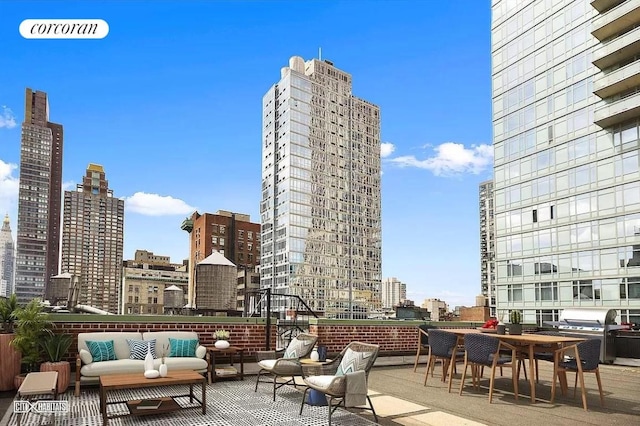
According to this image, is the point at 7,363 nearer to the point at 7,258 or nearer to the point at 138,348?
the point at 138,348

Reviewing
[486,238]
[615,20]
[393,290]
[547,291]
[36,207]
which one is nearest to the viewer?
[615,20]

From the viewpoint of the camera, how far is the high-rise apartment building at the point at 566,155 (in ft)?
86.0

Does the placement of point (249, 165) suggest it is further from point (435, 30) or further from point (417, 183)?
point (435, 30)

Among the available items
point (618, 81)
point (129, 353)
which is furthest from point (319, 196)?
point (129, 353)

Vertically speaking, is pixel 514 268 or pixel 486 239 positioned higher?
pixel 486 239

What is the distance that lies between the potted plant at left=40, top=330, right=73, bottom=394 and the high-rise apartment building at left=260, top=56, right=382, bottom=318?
7358 cm

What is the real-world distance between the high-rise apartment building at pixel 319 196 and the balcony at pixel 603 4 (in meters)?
59.0

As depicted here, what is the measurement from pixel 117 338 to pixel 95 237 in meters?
98.0

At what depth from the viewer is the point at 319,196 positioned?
87312 mm

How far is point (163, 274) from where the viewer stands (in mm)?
86938

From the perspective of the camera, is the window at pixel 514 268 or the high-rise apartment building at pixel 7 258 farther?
the window at pixel 514 268

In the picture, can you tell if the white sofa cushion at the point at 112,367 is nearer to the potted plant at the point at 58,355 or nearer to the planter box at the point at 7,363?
the potted plant at the point at 58,355

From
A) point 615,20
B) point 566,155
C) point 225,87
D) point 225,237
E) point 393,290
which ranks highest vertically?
point 615,20

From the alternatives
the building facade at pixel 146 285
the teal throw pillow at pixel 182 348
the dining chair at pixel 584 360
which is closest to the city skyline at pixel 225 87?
the teal throw pillow at pixel 182 348
